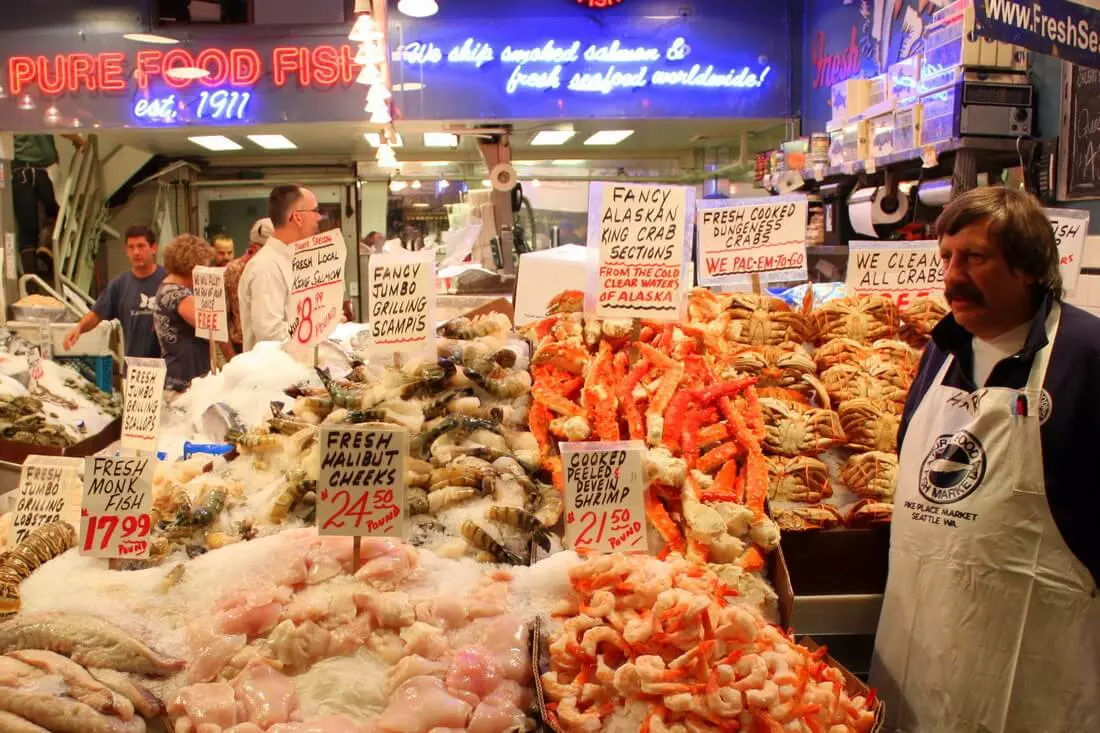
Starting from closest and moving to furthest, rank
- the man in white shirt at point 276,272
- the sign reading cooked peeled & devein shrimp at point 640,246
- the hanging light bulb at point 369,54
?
the sign reading cooked peeled & devein shrimp at point 640,246 → the man in white shirt at point 276,272 → the hanging light bulb at point 369,54

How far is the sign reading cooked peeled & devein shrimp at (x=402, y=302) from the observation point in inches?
116

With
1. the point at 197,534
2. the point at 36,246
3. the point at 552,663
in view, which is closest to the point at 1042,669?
the point at 552,663

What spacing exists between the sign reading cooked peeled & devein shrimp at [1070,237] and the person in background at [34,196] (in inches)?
387

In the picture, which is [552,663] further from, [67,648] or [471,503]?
[67,648]

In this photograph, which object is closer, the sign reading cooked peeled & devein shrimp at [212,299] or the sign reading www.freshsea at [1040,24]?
the sign reading www.freshsea at [1040,24]

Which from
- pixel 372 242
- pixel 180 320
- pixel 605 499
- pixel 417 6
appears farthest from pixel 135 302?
pixel 372 242

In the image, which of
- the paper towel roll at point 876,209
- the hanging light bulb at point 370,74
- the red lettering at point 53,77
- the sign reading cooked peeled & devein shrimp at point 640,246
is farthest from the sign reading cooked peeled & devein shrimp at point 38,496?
the red lettering at point 53,77

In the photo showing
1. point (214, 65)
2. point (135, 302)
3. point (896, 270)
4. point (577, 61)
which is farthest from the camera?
point (577, 61)

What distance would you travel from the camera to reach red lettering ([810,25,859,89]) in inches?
304

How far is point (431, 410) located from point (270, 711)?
1.21m

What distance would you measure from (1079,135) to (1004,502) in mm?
3318

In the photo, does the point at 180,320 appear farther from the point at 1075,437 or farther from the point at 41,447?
the point at 1075,437

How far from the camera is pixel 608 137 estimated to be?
10.3m

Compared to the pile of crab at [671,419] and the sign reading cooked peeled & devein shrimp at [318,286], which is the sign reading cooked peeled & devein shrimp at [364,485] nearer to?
the pile of crab at [671,419]
